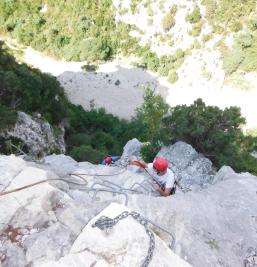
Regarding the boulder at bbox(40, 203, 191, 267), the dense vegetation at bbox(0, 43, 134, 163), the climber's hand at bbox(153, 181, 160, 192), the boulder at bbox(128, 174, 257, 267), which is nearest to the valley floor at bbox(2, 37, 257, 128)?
the dense vegetation at bbox(0, 43, 134, 163)

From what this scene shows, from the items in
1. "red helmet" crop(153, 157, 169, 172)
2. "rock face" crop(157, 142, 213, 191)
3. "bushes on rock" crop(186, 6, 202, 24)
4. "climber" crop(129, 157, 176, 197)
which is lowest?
"rock face" crop(157, 142, 213, 191)

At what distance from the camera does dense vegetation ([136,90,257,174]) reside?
20422 millimetres

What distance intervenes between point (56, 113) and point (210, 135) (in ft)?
39.3

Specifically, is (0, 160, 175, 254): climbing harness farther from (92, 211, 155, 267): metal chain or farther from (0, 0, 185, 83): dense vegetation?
(0, 0, 185, 83): dense vegetation

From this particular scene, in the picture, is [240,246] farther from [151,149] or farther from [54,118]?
[54,118]

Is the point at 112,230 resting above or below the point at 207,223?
above

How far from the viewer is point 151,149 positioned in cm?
2206

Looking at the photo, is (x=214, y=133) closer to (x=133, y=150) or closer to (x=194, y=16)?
(x=133, y=150)

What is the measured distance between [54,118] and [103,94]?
31.0 ft

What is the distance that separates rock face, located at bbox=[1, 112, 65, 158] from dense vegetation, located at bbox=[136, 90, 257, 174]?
5.61m

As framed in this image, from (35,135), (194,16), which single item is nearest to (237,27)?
(194,16)

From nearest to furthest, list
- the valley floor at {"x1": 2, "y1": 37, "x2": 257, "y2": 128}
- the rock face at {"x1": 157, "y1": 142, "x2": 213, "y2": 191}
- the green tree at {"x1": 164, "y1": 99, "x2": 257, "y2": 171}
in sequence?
the rock face at {"x1": 157, "y1": 142, "x2": 213, "y2": 191}, the green tree at {"x1": 164, "y1": 99, "x2": 257, "y2": 171}, the valley floor at {"x1": 2, "y1": 37, "x2": 257, "y2": 128}

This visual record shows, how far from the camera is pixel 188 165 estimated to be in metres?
19.9

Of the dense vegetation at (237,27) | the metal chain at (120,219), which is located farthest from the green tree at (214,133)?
the dense vegetation at (237,27)
